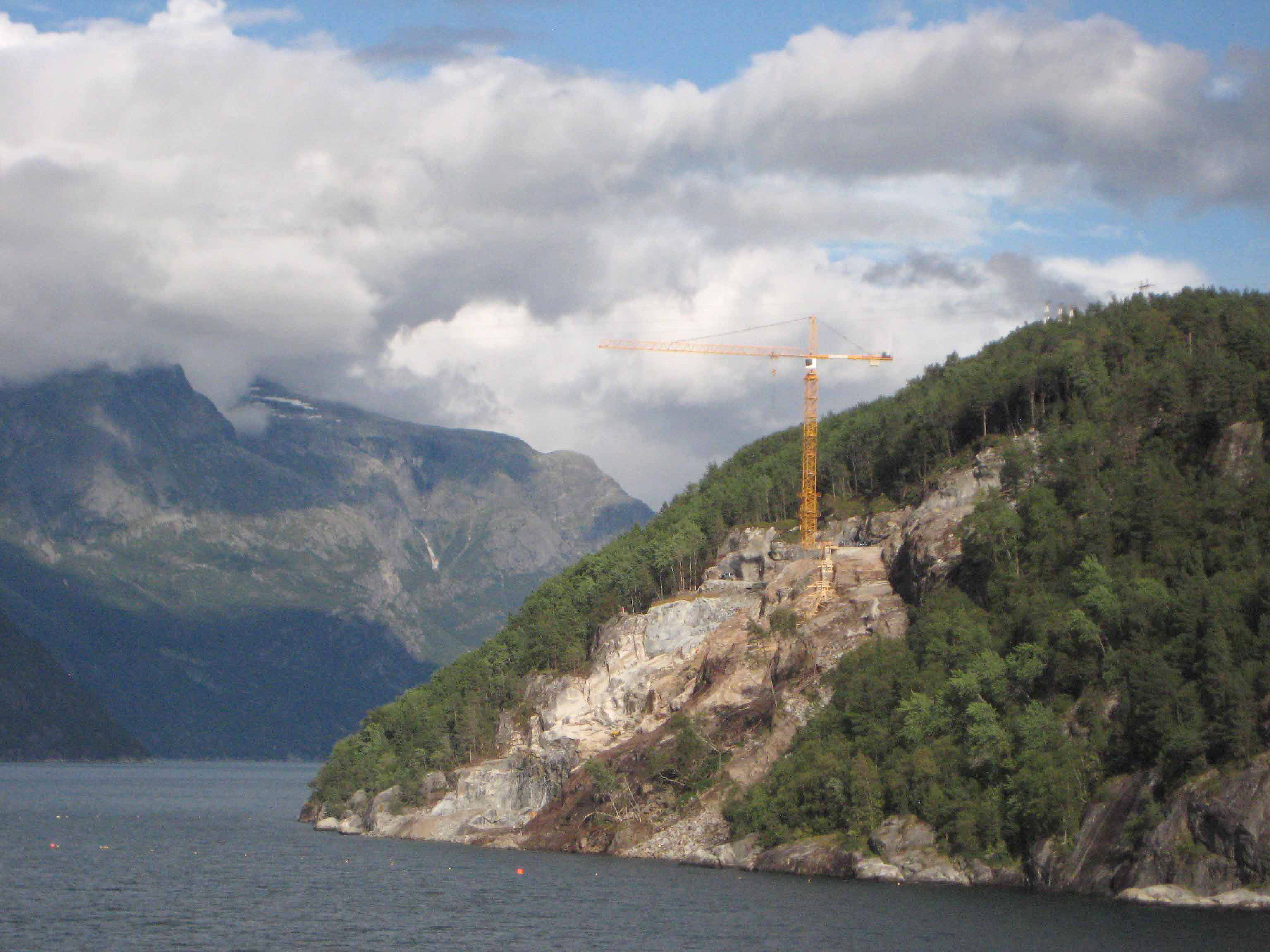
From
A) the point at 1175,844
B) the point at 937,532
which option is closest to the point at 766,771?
the point at 937,532

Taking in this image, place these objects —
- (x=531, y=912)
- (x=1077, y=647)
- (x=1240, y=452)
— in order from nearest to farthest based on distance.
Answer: (x=531, y=912)
(x=1077, y=647)
(x=1240, y=452)

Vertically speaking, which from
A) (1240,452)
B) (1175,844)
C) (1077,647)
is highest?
(1240,452)

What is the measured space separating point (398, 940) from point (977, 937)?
40.7 meters

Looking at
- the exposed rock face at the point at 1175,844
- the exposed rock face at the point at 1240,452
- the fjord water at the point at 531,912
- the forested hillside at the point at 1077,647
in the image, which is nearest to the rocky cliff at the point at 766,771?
the exposed rock face at the point at 1175,844

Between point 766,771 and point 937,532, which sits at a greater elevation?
point 937,532

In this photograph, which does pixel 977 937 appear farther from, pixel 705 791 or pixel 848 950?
pixel 705 791

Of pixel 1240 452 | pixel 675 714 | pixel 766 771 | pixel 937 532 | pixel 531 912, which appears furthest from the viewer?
pixel 937 532

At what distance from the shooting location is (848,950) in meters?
106

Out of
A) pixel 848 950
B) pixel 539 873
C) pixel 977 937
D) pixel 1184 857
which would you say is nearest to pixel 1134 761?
pixel 1184 857

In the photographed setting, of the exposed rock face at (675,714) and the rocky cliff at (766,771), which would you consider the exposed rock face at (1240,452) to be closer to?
the rocky cliff at (766,771)

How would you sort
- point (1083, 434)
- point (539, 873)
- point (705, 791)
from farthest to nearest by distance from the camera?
1. point (1083, 434)
2. point (705, 791)
3. point (539, 873)

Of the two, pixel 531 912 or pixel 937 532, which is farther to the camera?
pixel 937 532

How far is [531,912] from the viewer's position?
125 metres

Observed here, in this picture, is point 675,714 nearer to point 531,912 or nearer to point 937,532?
point 937,532
